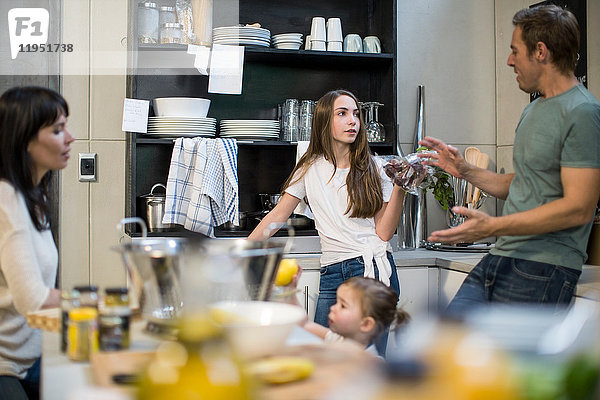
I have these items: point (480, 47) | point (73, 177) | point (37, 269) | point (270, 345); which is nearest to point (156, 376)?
point (270, 345)

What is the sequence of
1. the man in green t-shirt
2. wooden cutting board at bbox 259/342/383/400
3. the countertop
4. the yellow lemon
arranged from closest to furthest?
wooden cutting board at bbox 259/342/383/400
the yellow lemon
the man in green t-shirt
the countertop

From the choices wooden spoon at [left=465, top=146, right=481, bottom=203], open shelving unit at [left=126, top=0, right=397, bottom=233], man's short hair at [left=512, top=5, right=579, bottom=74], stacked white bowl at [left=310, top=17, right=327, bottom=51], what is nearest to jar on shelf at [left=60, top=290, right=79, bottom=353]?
man's short hair at [left=512, top=5, right=579, bottom=74]

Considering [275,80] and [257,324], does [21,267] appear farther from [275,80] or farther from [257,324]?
[275,80]

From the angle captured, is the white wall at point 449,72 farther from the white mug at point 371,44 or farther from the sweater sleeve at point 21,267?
the sweater sleeve at point 21,267

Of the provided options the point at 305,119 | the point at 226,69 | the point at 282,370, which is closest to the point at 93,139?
the point at 226,69

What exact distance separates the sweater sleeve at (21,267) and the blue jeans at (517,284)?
1097 millimetres

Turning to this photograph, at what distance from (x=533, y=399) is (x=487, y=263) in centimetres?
160

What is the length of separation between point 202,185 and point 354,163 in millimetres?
718

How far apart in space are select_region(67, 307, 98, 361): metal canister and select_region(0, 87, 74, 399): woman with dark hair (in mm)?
412

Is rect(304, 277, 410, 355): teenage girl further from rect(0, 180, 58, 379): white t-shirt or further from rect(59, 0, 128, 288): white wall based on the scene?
rect(59, 0, 128, 288): white wall

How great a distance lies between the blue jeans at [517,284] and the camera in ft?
6.13

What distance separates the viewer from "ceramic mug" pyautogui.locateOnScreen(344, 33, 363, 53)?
10.9ft

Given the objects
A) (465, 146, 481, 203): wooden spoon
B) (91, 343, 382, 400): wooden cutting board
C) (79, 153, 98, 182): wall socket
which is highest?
(465, 146, 481, 203): wooden spoon

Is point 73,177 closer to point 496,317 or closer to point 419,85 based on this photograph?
point 419,85
